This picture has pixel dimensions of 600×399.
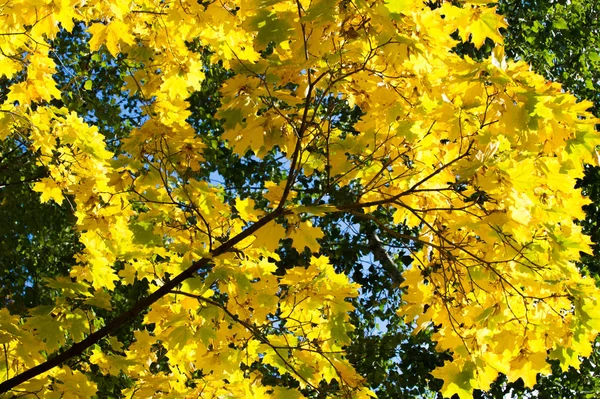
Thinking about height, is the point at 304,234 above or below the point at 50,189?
below

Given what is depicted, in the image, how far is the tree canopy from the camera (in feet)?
7.09

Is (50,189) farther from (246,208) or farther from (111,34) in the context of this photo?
(246,208)

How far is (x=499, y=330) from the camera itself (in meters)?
2.85

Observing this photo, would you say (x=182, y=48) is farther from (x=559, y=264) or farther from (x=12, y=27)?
(x=559, y=264)

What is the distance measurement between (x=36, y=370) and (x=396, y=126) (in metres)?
1.79

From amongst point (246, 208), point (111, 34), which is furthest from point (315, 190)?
point (111, 34)

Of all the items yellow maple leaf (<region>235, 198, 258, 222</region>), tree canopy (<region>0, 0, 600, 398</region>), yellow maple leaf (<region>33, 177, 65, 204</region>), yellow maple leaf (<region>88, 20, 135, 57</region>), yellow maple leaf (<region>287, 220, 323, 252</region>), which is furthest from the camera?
yellow maple leaf (<region>33, 177, 65, 204</region>)

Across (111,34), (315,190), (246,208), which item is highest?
(111,34)

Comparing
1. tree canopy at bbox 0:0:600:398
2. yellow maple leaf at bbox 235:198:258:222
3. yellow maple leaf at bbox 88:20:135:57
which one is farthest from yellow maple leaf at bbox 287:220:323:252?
yellow maple leaf at bbox 88:20:135:57

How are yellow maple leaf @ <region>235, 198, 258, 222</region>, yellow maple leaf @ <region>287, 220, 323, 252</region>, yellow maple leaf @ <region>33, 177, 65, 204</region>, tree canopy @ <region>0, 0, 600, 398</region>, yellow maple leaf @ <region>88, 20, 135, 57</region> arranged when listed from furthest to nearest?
yellow maple leaf @ <region>33, 177, 65, 204</region> → yellow maple leaf @ <region>88, 20, 135, 57</region> → yellow maple leaf @ <region>235, 198, 258, 222</region> → yellow maple leaf @ <region>287, 220, 323, 252</region> → tree canopy @ <region>0, 0, 600, 398</region>

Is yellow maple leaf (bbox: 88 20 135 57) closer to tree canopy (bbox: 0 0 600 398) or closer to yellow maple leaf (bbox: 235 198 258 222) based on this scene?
tree canopy (bbox: 0 0 600 398)

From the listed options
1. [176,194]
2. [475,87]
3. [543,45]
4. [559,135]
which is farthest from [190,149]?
[543,45]

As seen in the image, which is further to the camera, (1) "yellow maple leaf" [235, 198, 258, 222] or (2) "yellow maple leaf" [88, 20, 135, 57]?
(2) "yellow maple leaf" [88, 20, 135, 57]

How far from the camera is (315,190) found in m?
2.99
